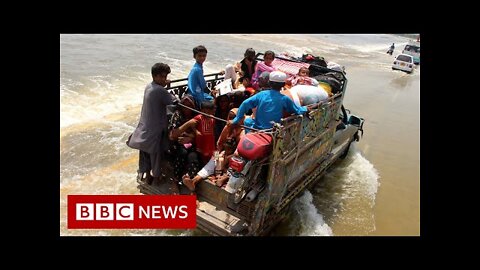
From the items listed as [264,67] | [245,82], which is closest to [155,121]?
[245,82]

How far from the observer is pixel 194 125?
4.75m

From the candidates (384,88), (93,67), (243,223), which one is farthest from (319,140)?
(384,88)

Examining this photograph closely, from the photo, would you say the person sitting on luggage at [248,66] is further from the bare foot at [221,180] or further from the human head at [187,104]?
the bare foot at [221,180]

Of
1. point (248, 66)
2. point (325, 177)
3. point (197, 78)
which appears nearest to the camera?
point (197, 78)

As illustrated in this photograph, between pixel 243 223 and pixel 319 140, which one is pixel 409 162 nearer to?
pixel 319 140

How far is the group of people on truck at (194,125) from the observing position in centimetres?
450

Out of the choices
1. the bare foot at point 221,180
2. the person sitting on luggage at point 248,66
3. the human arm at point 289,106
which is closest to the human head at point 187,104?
the bare foot at point 221,180

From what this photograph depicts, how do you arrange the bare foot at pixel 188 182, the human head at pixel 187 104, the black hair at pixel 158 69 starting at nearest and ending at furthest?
the black hair at pixel 158 69
the bare foot at pixel 188 182
the human head at pixel 187 104

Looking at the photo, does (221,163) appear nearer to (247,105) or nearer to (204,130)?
(204,130)

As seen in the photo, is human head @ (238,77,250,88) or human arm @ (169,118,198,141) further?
human head @ (238,77,250,88)

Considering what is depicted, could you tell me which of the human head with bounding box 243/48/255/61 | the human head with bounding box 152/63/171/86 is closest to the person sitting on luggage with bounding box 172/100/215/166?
the human head with bounding box 152/63/171/86

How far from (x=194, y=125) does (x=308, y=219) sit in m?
2.83

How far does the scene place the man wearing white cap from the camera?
175 inches

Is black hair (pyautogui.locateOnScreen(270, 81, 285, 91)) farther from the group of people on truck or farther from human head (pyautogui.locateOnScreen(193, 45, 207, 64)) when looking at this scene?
human head (pyautogui.locateOnScreen(193, 45, 207, 64))
